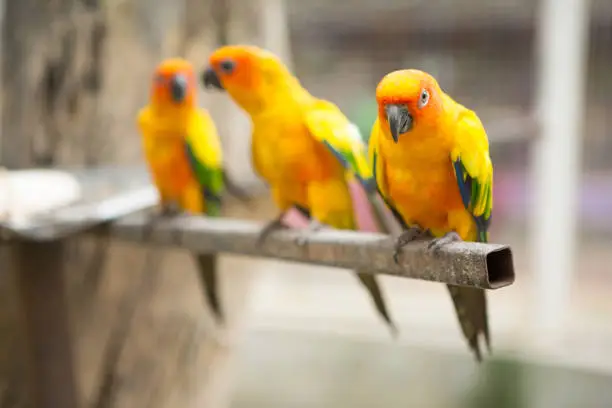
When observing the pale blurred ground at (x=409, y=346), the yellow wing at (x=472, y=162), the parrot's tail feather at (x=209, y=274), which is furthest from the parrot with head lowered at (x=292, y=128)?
the pale blurred ground at (x=409, y=346)

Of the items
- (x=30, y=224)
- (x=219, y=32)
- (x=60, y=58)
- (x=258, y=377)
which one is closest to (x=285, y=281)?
(x=258, y=377)

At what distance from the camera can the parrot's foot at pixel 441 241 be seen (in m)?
0.85

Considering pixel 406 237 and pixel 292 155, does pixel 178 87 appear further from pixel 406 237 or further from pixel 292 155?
pixel 406 237

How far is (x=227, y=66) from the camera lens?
1.09 metres

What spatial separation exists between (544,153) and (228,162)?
1.02 m

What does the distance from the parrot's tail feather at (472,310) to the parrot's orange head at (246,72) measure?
1.39 feet

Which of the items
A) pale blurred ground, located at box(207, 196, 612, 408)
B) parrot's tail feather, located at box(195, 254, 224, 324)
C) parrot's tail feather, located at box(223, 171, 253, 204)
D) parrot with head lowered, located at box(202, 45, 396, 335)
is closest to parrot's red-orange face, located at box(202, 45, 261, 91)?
parrot with head lowered, located at box(202, 45, 396, 335)

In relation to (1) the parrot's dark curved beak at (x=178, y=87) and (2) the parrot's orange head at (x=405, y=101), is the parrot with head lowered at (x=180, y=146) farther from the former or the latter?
(2) the parrot's orange head at (x=405, y=101)

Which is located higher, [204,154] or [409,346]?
[204,154]

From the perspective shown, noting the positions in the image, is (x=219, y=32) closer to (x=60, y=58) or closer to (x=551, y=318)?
(x=60, y=58)

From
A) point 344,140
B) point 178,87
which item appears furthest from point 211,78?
point 344,140

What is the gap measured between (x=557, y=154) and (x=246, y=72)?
1.36 m

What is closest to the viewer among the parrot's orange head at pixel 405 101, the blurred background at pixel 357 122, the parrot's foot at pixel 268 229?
the parrot's orange head at pixel 405 101

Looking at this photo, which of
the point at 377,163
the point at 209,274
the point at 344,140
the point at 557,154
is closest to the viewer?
the point at 377,163
